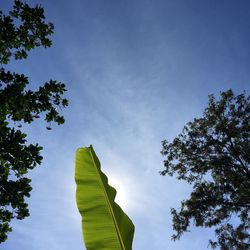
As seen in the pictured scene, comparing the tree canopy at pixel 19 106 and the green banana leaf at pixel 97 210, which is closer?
the green banana leaf at pixel 97 210

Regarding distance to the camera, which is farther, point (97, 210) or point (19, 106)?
point (19, 106)

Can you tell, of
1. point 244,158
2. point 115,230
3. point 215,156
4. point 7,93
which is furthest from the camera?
point 215,156

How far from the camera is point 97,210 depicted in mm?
2094

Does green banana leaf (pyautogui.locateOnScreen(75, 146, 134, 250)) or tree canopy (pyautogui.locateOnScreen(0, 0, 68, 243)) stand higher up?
tree canopy (pyautogui.locateOnScreen(0, 0, 68, 243))

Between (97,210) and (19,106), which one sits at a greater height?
(19,106)

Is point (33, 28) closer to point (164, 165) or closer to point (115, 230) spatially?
point (115, 230)

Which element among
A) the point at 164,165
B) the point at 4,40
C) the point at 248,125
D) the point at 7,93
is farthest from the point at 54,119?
the point at 248,125

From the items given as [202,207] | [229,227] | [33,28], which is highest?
[33,28]

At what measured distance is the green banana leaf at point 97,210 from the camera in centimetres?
199

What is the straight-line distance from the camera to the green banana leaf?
1.99 metres

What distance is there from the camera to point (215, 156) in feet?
A: 60.4

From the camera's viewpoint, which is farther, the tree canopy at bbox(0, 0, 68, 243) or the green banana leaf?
the tree canopy at bbox(0, 0, 68, 243)

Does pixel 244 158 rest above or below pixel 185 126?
below

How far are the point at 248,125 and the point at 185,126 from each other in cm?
A: 411
